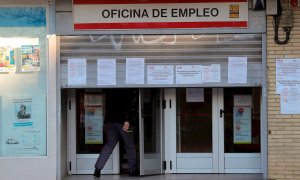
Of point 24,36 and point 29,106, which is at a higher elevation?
point 24,36

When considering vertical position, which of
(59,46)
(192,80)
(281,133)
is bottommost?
(281,133)

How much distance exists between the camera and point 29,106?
9.73 metres

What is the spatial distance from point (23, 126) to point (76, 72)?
134cm

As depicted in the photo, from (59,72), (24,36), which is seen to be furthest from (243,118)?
(24,36)

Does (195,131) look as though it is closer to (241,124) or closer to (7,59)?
(241,124)

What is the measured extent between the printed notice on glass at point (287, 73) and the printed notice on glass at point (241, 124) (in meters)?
1.07

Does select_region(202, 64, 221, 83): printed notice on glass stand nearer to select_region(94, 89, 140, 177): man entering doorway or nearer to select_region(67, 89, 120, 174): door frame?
select_region(94, 89, 140, 177): man entering doorway

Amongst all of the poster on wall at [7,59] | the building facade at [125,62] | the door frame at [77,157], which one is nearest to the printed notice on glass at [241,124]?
the building facade at [125,62]

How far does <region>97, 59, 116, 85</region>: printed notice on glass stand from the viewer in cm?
963

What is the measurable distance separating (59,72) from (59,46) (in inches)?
18.0

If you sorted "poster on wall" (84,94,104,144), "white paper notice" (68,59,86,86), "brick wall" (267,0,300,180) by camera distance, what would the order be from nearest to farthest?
"brick wall" (267,0,300,180), "white paper notice" (68,59,86,86), "poster on wall" (84,94,104,144)

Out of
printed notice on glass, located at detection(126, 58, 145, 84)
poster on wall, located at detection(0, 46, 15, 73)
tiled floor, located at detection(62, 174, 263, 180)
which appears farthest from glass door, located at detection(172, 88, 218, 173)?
poster on wall, located at detection(0, 46, 15, 73)

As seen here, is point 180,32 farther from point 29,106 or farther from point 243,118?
point 29,106

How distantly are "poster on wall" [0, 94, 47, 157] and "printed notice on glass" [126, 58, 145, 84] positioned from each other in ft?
5.08
